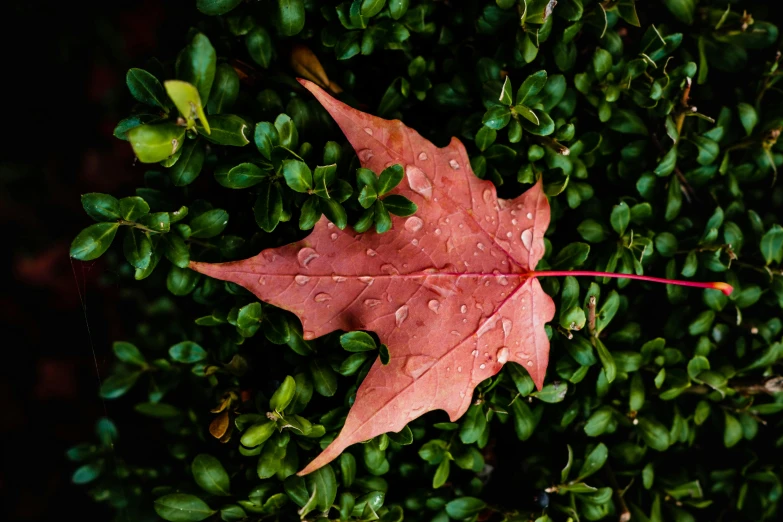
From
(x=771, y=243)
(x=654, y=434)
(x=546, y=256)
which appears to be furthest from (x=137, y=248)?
(x=771, y=243)

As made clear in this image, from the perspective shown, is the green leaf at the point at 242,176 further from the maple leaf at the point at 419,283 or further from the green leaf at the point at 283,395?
the green leaf at the point at 283,395

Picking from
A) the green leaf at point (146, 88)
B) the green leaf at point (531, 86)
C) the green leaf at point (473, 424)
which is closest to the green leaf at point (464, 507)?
the green leaf at point (473, 424)

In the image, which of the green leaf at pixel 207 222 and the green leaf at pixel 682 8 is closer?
the green leaf at pixel 207 222

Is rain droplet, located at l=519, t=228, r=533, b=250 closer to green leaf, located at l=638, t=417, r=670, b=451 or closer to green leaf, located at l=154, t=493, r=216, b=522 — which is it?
green leaf, located at l=638, t=417, r=670, b=451

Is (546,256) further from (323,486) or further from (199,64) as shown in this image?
(199,64)

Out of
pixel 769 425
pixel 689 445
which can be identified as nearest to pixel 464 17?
pixel 689 445

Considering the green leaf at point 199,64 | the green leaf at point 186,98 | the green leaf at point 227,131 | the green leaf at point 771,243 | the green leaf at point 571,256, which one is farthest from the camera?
the green leaf at point 771,243

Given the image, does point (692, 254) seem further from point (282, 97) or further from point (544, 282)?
point (282, 97)
